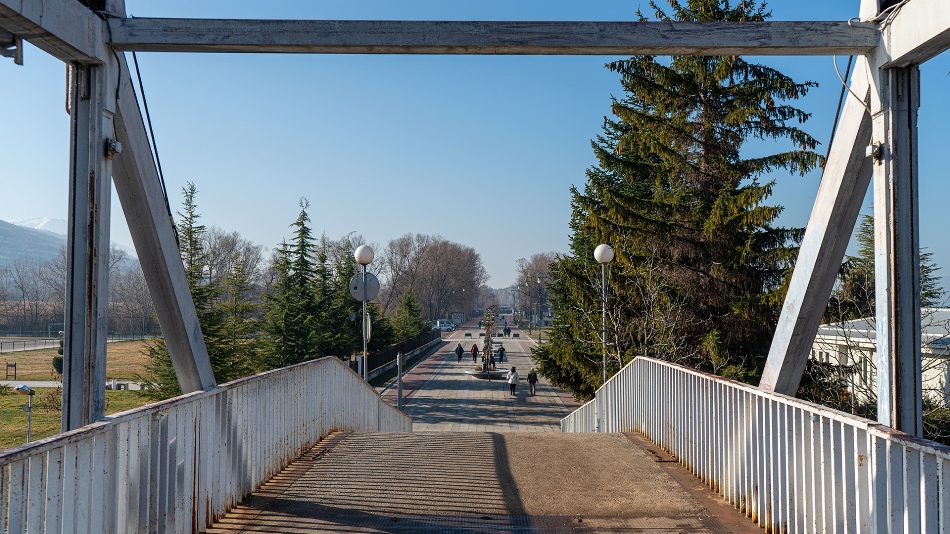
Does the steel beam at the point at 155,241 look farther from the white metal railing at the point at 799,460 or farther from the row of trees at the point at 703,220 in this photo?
the row of trees at the point at 703,220

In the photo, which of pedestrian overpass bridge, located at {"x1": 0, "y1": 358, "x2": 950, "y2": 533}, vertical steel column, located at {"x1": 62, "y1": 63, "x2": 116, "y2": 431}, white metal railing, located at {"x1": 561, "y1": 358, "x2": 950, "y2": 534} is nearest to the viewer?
pedestrian overpass bridge, located at {"x1": 0, "y1": 358, "x2": 950, "y2": 533}

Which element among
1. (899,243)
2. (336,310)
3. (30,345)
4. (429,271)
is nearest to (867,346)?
(899,243)

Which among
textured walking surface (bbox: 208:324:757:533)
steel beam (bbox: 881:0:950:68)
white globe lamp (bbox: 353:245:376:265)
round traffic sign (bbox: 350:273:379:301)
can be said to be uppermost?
steel beam (bbox: 881:0:950:68)

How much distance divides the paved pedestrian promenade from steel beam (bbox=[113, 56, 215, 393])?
17796 mm

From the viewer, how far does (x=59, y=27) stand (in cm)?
441

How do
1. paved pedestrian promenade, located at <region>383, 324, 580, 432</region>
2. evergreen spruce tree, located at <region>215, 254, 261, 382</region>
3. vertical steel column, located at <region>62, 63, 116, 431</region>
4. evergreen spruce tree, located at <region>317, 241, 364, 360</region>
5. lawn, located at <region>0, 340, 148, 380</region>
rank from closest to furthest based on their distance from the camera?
vertical steel column, located at <region>62, 63, 116, 431</region>, paved pedestrian promenade, located at <region>383, 324, 580, 432</region>, evergreen spruce tree, located at <region>215, 254, 261, 382</region>, evergreen spruce tree, located at <region>317, 241, 364, 360</region>, lawn, located at <region>0, 340, 148, 380</region>

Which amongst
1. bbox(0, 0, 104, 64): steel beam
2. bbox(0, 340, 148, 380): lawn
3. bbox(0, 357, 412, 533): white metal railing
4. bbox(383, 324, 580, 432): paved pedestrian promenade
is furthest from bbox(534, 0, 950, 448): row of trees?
bbox(0, 340, 148, 380): lawn

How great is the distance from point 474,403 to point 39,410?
1704cm

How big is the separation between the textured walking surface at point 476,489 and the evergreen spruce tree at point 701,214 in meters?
11.7

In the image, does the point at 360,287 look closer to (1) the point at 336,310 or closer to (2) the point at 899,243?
(2) the point at 899,243

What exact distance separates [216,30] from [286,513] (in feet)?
11.5

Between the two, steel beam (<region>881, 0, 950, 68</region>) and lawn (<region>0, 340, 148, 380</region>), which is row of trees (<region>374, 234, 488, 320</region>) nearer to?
lawn (<region>0, 340, 148, 380</region>)

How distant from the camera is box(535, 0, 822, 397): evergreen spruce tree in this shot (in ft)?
66.7

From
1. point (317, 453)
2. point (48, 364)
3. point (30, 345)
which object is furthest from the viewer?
point (30, 345)
